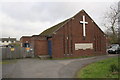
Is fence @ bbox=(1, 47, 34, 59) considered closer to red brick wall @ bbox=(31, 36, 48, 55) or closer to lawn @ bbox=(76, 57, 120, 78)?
red brick wall @ bbox=(31, 36, 48, 55)

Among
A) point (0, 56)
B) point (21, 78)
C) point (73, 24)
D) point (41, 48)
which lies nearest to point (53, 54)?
point (41, 48)

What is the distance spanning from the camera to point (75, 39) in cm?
2123

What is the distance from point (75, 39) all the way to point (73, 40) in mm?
430

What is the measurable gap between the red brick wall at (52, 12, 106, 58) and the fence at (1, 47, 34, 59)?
4448 millimetres

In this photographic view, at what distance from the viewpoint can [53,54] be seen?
19.5 m

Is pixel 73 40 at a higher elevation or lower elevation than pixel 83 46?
higher

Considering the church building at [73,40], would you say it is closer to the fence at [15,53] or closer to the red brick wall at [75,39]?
the red brick wall at [75,39]

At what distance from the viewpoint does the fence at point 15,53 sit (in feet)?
65.7

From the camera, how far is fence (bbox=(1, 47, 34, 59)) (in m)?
20.0

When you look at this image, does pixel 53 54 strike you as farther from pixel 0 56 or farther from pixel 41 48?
pixel 0 56

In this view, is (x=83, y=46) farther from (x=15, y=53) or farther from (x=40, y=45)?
(x=15, y=53)

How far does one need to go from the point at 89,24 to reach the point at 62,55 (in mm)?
7235

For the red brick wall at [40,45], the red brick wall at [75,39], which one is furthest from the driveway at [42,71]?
the red brick wall at [40,45]

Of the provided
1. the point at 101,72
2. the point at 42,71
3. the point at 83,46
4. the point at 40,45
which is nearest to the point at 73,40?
the point at 83,46
